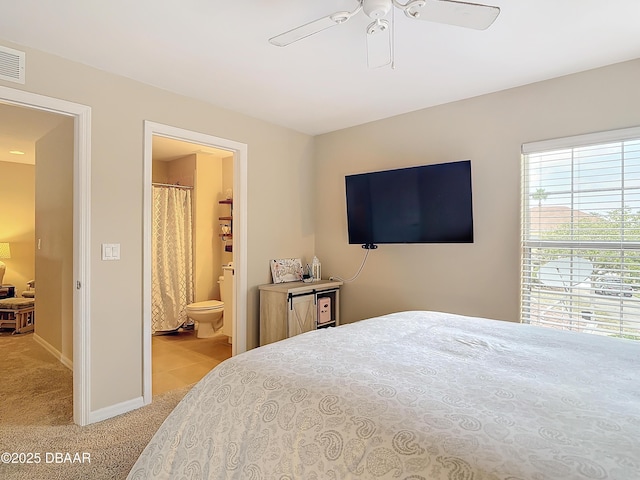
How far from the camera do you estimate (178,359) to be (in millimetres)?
3914

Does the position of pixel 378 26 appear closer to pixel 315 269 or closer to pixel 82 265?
pixel 82 265

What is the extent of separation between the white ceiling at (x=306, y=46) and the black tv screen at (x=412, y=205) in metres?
0.66

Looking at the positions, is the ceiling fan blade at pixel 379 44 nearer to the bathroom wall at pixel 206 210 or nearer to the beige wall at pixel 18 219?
the bathroom wall at pixel 206 210

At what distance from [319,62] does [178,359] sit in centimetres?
313

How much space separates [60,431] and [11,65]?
7.38 ft

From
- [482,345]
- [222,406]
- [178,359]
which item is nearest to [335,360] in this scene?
[222,406]

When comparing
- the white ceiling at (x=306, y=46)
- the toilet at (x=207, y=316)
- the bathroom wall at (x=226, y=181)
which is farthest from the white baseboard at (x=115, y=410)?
the bathroom wall at (x=226, y=181)

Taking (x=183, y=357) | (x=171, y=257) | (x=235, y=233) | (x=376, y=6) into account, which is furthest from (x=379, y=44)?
(x=171, y=257)

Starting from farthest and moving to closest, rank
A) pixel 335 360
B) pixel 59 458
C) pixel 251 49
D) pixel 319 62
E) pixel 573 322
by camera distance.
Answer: pixel 573 322, pixel 319 62, pixel 251 49, pixel 59 458, pixel 335 360

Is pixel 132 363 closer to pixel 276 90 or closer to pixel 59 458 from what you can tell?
pixel 59 458

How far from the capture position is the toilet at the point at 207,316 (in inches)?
181

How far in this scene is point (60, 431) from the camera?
7.95ft

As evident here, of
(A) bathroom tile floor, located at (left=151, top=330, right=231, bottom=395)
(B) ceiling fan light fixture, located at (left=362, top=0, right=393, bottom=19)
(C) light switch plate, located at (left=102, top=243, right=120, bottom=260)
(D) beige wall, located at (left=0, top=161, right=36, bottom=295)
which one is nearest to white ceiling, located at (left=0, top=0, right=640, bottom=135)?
(B) ceiling fan light fixture, located at (left=362, top=0, right=393, bottom=19)

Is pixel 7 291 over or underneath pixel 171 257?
underneath
